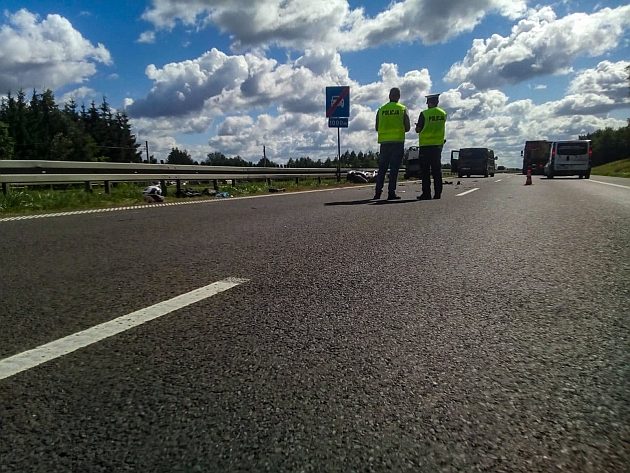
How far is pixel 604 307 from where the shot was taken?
2.51m

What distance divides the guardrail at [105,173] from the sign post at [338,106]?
4.43 m

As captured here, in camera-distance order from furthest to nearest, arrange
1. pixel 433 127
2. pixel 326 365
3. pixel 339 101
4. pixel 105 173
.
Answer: pixel 339 101 < pixel 105 173 < pixel 433 127 < pixel 326 365

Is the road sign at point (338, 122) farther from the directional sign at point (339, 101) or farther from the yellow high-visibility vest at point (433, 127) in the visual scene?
the yellow high-visibility vest at point (433, 127)

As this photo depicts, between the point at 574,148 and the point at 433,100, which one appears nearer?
the point at 433,100

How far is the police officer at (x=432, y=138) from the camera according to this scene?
34.5 feet

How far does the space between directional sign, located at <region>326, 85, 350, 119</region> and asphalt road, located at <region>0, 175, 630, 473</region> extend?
17.3m

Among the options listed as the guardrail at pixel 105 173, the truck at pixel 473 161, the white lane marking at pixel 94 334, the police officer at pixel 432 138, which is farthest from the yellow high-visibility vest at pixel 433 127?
the truck at pixel 473 161

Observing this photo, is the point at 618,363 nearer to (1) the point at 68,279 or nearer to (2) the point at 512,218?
(1) the point at 68,279

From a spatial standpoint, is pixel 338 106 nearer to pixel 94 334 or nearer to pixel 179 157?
pixel 94 334

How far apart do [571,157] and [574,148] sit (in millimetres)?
515

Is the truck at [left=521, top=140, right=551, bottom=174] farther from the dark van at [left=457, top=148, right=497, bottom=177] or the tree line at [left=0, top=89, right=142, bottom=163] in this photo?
the tree line at [left=0, top=89, right=142, bottom=163]

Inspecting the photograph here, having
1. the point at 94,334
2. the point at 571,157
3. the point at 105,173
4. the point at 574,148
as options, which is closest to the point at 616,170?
the point at 571,157

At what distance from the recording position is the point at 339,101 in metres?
20.4

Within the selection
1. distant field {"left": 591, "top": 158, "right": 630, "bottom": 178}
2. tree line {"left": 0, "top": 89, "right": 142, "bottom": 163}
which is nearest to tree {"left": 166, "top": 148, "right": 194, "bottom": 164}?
tree line {"left": 0, "top": 89, "right": 142, "bottom": 163}
